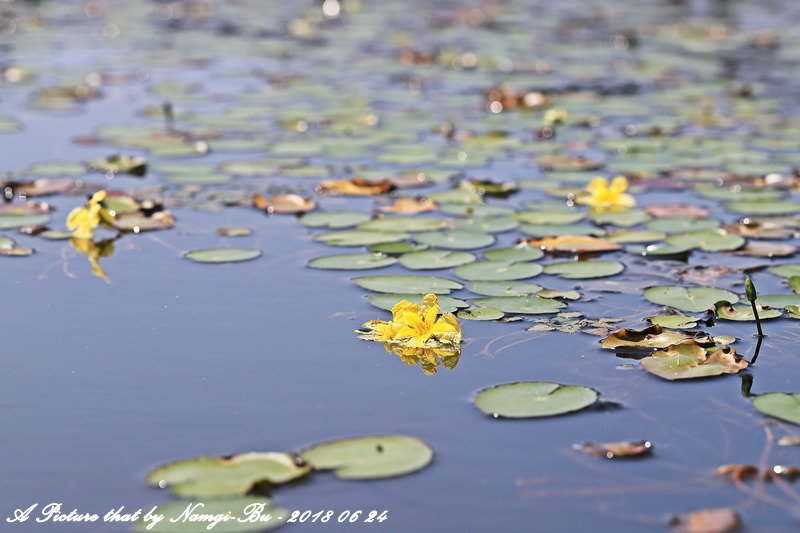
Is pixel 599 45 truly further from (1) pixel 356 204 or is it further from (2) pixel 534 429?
(2) pixel 534 429

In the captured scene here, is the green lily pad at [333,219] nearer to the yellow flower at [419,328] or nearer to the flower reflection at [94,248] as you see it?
the flower reflection at [94,248]

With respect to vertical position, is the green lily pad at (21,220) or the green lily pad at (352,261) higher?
the green lily pad at (21,220)

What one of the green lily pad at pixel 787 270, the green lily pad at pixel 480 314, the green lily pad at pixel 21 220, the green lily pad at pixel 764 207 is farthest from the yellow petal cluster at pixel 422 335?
the green lily pad at pixel 764 207

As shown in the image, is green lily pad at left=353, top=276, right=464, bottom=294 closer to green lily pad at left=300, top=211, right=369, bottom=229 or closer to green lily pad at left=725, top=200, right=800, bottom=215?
green lily pad at left=300, top=211, right=369, bottom=229

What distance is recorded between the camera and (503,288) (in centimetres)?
378

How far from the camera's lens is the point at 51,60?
872cm

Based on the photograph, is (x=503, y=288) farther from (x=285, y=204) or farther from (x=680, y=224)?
(x=285, y=204)

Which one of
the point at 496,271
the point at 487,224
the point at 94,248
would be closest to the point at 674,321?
the point at 496,271

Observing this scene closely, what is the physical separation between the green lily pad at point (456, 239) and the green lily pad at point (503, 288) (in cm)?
43

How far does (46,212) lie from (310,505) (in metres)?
2.75

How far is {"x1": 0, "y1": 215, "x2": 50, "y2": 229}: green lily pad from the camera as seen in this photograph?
4.51 metres

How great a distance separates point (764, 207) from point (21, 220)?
10.3ft

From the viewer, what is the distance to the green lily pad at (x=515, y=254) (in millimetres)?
4082

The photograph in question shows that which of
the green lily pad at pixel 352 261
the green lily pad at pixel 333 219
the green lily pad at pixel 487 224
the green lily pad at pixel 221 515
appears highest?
the green lily pad at pixel 333 219
